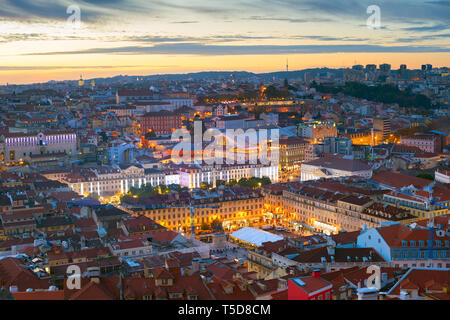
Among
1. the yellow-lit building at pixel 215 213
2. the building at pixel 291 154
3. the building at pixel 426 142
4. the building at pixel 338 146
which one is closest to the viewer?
the yellow-lit building at pixel 215 213

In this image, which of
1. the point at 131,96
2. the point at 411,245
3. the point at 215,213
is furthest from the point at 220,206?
the point at 131,96

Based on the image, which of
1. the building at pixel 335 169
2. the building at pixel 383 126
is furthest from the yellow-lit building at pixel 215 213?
the building at pixel 383 126

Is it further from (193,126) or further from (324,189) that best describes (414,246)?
(193,126)

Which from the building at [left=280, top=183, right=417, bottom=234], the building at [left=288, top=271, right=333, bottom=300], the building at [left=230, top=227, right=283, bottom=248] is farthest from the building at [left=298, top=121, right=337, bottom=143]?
the building at [left=288, top=271, right=333, bottom=300]

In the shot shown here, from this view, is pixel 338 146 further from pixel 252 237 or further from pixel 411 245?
pixel 411 245

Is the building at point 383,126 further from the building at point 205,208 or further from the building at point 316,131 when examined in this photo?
the building at point 205,208
